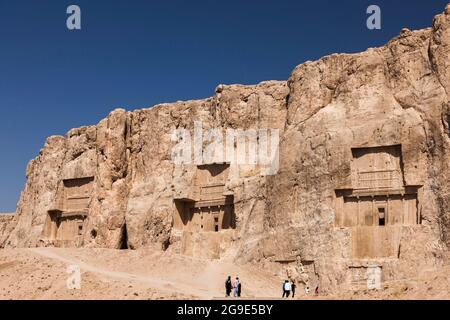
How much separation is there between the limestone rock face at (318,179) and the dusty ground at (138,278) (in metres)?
2.56

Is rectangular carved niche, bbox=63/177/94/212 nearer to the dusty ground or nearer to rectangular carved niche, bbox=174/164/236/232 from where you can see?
the dusty ground

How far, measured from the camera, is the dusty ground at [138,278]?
93.4 ft

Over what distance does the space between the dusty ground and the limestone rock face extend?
2562 mm

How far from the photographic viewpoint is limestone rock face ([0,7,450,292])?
36594 millimetres

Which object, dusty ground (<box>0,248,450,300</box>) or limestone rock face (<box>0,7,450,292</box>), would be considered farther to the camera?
limestone rock face (<box>0,7,450,292</box>)

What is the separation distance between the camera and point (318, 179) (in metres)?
39.3

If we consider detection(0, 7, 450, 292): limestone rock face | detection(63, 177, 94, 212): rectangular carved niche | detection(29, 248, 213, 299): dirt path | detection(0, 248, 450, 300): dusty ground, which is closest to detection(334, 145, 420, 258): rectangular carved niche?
detection(0, 7, 450, 292): limestone rock face

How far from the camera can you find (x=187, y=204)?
47.0m

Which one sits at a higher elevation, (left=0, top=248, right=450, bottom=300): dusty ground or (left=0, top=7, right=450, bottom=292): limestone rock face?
(left=0, top=7, right=450, bottom=292): limestone rock face

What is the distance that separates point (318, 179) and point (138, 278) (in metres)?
11.0

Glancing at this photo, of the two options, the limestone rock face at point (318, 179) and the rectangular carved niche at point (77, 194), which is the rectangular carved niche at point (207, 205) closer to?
the limestone rock face at point (318, 179)

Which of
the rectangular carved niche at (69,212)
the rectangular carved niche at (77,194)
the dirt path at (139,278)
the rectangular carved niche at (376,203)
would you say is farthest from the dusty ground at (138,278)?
the rectangular carved niche at (77,194)

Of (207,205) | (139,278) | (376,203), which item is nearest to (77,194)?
(207,205)
